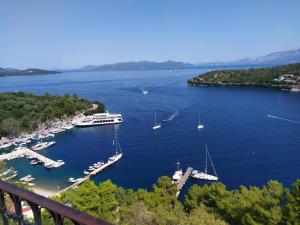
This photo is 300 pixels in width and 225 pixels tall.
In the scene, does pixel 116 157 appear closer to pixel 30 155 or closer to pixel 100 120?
pixel 30 155

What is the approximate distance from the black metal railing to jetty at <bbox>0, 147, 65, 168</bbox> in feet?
70.6

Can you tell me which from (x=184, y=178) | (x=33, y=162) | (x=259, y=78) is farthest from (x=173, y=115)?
(x=259, y=78)

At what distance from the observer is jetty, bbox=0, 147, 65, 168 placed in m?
22.2

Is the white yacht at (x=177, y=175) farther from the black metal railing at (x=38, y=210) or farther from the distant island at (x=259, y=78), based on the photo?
the distant island at (x=259, y=78)

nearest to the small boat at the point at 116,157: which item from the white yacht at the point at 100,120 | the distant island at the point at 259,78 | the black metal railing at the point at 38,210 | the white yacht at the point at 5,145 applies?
the white yacht at the point at 100,120

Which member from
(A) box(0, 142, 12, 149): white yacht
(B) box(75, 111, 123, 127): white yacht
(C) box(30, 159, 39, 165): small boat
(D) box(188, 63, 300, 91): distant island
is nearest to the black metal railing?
(C) box(30, 159, 39, 165): small boat

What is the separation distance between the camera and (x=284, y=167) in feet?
64.7

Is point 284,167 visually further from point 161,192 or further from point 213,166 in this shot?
point 161,192

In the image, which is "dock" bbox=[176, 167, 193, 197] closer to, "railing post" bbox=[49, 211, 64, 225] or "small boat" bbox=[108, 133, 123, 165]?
"small boat" bbox=[108, 133, 123, 165]

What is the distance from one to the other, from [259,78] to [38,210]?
214ft

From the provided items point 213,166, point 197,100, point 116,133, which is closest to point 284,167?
point 213,166

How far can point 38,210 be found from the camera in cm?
134

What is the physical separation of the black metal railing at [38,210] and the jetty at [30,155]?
70.6 feet

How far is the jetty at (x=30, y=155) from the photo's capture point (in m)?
22.2
